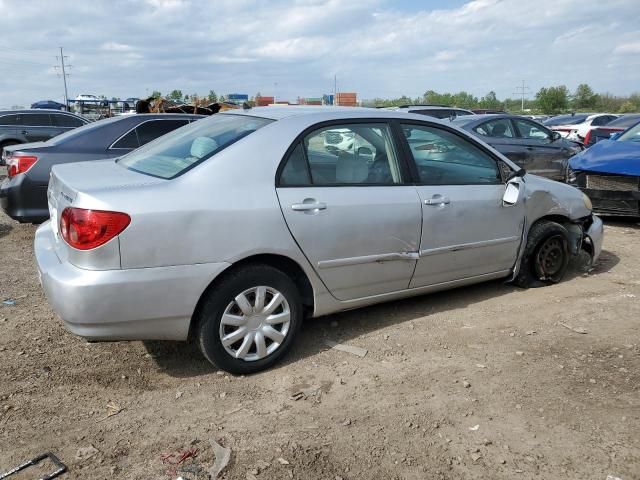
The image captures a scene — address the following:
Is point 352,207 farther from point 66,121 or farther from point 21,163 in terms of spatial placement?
point 66,121

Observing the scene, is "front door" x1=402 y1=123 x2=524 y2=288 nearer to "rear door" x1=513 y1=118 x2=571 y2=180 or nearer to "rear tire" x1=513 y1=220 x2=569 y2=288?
"rear tire" x1=513 y1=220 x2=569 y2=288

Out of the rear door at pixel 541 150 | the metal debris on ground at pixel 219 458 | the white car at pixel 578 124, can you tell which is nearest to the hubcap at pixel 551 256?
the metal debris on ground at pixel 219 458

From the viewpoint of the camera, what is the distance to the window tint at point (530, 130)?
10656 millimetres

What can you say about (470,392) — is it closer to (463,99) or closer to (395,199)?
(395,199)

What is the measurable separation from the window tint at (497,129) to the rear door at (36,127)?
977 centimetres

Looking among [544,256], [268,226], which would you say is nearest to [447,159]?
[544,256]

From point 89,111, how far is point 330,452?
38.8 metres

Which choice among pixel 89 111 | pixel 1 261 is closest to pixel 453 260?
pixel 1 261

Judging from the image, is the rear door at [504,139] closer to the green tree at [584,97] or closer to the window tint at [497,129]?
the window tint at [497,129]

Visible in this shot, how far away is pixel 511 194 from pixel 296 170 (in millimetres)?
1905

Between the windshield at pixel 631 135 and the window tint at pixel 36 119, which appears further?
the window tint at pixel 36 119

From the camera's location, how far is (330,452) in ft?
9.08

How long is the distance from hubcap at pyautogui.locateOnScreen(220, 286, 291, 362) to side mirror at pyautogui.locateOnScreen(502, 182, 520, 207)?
6.77 feet

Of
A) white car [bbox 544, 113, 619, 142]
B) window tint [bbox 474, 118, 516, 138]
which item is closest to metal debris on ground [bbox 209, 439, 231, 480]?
window tint [bbox 474, 118, 516, 138]
